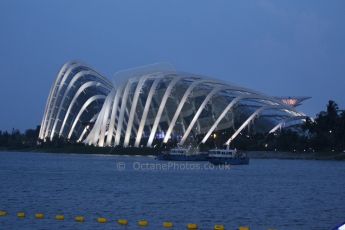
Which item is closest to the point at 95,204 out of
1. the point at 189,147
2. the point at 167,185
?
the point at 167,185

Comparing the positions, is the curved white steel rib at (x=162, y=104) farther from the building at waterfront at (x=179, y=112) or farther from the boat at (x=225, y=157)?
the boat at (x=225, y=157)

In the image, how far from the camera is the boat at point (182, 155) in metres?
126

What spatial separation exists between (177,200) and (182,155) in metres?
70.6

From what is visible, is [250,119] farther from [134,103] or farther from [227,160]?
[227,160]

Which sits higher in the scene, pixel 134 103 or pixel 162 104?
pixel 134 103

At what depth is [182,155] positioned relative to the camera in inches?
5000

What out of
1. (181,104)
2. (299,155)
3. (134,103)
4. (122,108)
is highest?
A: (134,103)

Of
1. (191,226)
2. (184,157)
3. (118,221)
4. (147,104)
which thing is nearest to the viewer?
(191,226)

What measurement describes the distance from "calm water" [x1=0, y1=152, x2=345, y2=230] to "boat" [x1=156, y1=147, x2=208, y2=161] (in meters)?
40.9

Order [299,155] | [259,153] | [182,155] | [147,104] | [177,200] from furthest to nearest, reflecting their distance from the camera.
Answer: [259,153] < [299,155] < [147,104] < [182,155] < [177,200]

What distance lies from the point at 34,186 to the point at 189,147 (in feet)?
208

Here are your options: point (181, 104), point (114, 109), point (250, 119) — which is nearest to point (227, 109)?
point (250, 119)

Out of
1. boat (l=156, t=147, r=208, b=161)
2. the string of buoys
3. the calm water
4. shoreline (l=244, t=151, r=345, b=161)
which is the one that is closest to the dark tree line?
shoreline (l=244, t=151, r=345, b=161)

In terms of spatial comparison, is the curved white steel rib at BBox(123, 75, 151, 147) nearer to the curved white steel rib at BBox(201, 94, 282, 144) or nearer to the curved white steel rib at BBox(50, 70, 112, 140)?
the curved white steel rib at BBox(201, 94, 282, 144)
